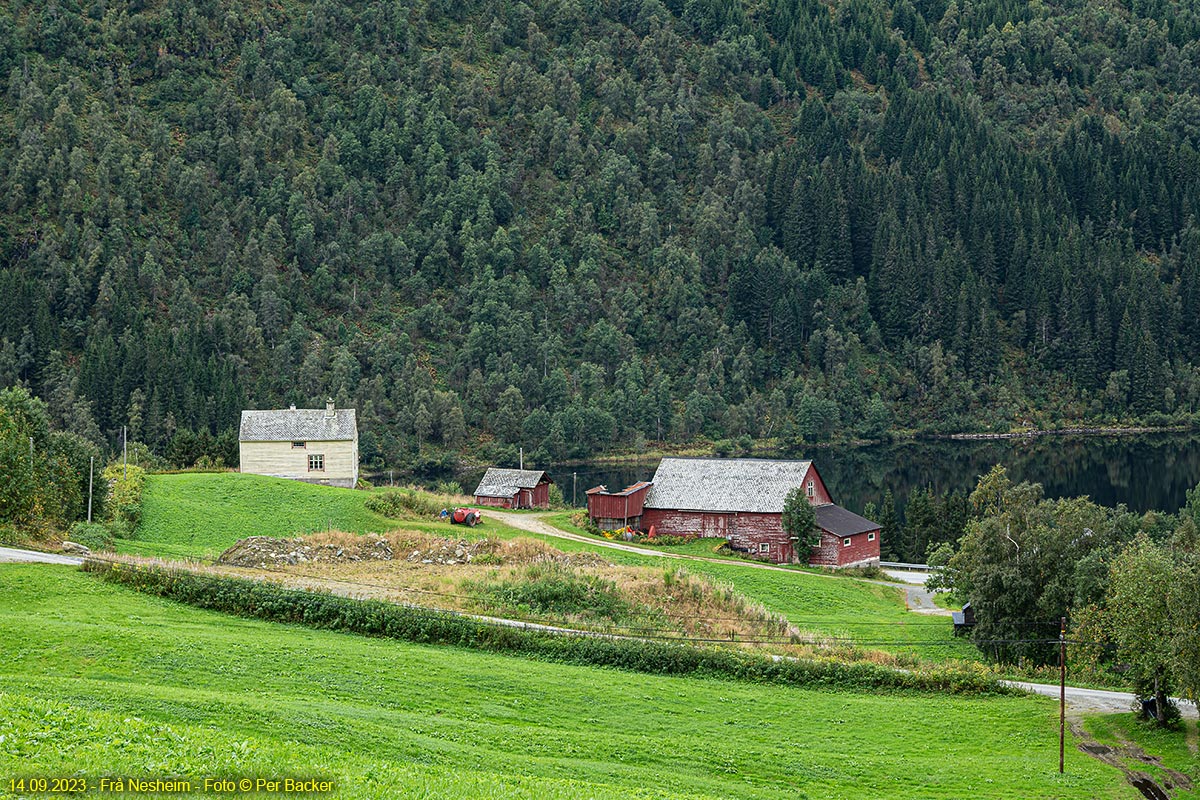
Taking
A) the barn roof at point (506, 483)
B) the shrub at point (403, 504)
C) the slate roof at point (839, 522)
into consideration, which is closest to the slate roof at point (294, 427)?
the barn roof at point (506, 483)

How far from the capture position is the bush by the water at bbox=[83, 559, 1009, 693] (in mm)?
48656

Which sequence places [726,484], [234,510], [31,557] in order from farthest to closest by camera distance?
[726,484]
[234,510]
[31,557]

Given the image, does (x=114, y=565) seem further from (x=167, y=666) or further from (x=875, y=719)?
(x=875, y=719)

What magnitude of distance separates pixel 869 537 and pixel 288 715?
6156cm

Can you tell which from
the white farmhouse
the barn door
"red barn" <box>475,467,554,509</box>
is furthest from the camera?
the white farmhouse

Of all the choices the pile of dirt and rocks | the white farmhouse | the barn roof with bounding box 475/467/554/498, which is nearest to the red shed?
the barn roof with bounding box 475/467/554/498

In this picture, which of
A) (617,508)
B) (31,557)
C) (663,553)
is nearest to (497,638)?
(31,557)

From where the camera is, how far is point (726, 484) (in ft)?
299

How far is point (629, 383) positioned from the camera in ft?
585

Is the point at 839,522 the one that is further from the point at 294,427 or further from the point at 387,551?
the point at 294,427

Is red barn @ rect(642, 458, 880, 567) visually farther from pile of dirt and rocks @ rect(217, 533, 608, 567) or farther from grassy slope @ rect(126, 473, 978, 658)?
pile of dirt and rocks @ rect(217, 533, 608, 567)

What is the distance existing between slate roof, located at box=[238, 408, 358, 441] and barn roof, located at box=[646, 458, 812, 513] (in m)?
24.7

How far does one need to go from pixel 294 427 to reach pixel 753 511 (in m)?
35.6

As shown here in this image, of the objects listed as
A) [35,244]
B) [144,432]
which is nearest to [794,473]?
[144,432]
